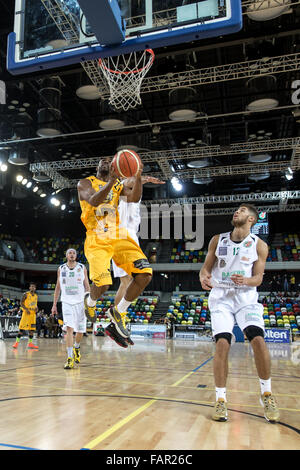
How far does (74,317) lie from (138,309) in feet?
64.6

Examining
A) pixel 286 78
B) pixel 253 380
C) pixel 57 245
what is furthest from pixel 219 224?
pixel 253 380

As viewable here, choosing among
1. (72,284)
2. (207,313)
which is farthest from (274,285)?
(72,284)

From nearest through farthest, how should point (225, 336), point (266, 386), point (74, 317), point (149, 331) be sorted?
point (266, 386) < point (225, 336) < point (74, 317) < point (149, 331)

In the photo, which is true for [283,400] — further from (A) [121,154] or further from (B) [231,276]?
(A) [121,154]

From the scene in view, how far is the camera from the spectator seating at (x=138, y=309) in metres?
25.1

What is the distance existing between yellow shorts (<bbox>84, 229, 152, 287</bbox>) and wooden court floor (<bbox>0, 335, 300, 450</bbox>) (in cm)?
137

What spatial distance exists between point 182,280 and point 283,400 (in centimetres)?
2560

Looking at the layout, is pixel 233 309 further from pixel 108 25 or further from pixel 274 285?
pixel 274 285

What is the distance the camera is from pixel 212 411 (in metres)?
3.57

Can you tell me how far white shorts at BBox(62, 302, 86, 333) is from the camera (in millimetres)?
7141

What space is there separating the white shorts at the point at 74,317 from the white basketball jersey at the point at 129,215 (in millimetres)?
3264

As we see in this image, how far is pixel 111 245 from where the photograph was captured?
4.62 meters

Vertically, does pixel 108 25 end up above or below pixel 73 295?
above

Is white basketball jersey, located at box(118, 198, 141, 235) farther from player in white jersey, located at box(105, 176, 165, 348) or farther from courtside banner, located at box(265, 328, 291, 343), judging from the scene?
courtside banner, located at box(265, 328, 291, 343)
